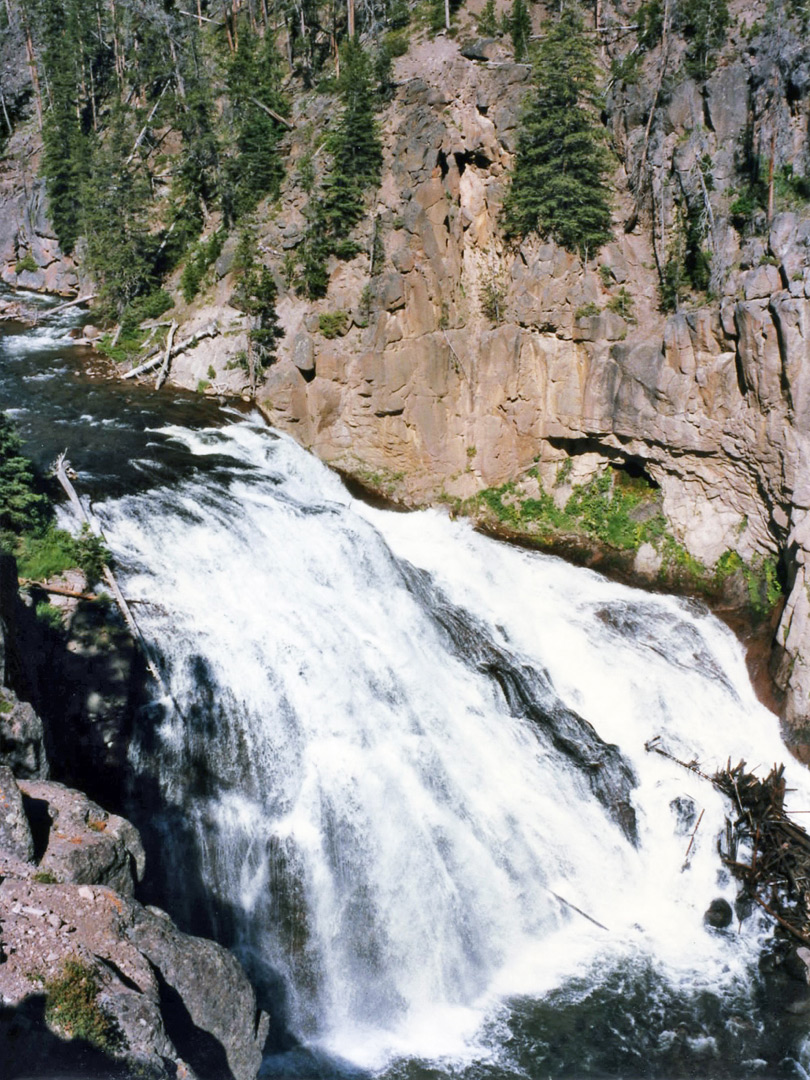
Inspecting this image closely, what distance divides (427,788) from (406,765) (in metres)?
0.56

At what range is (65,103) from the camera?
41.5 m

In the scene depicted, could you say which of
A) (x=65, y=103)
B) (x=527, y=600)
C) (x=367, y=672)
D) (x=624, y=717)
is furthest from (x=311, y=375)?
(x=65, y=103)

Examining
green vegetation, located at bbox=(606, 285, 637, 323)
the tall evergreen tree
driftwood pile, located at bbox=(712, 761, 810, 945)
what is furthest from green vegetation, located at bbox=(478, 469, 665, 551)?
the tall evergreen tree

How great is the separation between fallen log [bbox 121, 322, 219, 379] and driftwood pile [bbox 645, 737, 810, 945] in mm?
18583

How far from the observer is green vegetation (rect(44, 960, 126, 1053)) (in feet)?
19.2

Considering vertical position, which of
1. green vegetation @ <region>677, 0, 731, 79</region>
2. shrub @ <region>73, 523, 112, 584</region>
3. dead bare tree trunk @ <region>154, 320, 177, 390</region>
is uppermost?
green vegetation @ <region>677, 0, 731, 79</region>

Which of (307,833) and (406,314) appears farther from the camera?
(406,314)

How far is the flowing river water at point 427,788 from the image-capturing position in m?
11.7

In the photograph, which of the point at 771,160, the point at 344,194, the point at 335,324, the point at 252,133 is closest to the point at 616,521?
the point at 335,324

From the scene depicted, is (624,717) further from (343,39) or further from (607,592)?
(343,39)

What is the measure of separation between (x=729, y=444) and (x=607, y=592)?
16.0 feet

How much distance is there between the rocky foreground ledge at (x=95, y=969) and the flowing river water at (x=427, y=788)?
371cm

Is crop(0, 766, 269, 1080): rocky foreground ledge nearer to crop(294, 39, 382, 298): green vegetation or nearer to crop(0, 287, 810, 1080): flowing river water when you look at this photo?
crop(0, 287, 810, 1080): flowing river water

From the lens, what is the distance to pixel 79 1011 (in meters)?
5.94
